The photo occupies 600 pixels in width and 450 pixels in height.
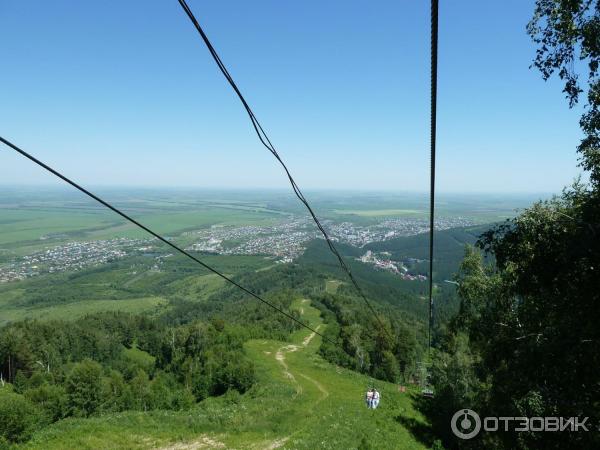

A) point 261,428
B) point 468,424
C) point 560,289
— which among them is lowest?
point 261,428

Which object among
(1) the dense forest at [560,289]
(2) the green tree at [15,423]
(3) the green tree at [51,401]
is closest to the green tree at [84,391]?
(3) the green tree at [51,401]

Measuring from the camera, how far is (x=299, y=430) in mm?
25375

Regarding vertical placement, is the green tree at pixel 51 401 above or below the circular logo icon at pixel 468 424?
below

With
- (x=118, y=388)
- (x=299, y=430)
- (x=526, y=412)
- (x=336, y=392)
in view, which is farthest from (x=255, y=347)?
(x=526, y=412)

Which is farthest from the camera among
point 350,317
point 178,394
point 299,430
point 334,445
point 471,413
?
point 350,317

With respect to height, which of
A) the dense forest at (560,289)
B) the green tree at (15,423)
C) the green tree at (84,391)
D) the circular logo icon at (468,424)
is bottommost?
the green tree at (84,391)

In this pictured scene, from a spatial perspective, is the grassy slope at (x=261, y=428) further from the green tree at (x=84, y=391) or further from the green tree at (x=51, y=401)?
the green tree at (x=84, y=391)

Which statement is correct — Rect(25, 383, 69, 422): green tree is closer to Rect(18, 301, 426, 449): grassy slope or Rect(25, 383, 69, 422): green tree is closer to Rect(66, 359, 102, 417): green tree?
Rect(66, 359, 102, 417): green tree

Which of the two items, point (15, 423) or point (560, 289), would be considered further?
point (15, 423)

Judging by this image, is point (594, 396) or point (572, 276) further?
point (594, 396)

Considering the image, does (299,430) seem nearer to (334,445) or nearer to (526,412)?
(334,445)

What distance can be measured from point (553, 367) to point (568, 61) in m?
9.10

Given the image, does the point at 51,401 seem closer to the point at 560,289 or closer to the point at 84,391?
the point at 84,391

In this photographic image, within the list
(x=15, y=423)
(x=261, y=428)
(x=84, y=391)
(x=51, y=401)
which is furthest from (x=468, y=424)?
(x=51, y=401)
